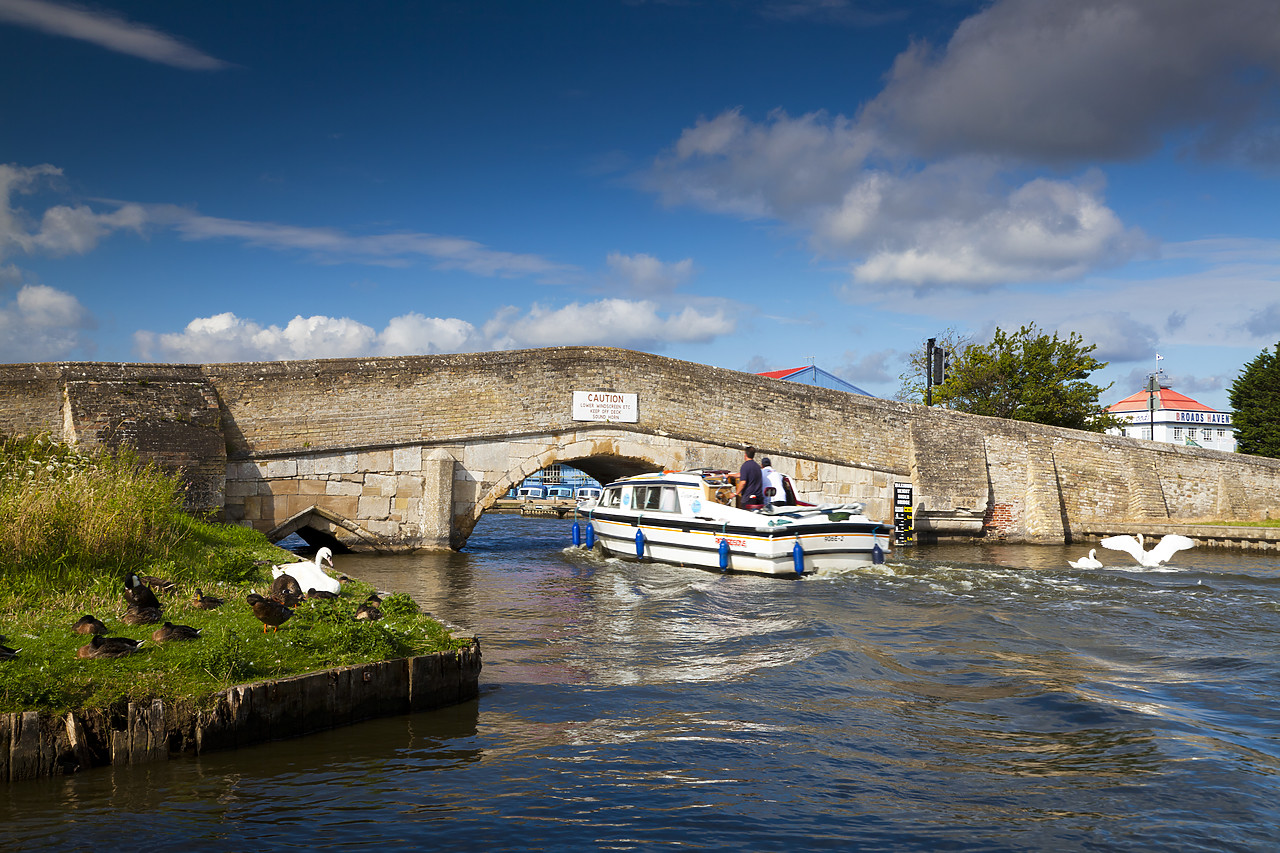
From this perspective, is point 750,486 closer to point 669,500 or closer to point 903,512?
point 669,500

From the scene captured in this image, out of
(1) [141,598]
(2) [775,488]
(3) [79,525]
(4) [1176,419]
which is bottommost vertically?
(1) [141,598]

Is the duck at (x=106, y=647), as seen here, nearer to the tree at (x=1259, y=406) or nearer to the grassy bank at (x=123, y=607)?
the grassy bank at (x=123, y=607)

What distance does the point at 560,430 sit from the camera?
19516mm

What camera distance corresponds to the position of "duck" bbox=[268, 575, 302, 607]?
7.81 meters

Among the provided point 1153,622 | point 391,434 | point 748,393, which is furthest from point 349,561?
point 1153,622

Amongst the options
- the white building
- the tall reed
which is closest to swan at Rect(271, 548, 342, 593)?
the tall reed

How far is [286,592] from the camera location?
802 cm

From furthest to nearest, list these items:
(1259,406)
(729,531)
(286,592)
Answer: (1259,406)
(729,531)
(286,592)

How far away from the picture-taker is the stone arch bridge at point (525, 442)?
52.4ft

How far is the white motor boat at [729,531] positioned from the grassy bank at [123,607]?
7.16 metres

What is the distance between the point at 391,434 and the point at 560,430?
144 inches

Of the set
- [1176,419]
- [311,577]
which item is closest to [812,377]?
[311,577]

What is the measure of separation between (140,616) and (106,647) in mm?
934

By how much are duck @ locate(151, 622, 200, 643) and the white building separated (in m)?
85.7
